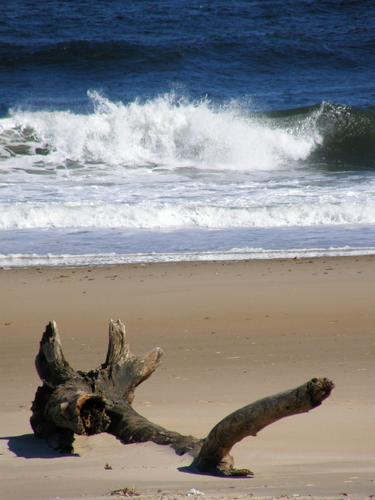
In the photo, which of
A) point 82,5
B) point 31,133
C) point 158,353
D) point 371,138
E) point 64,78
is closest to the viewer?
point 158,353

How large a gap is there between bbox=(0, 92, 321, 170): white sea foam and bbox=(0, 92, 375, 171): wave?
0.05 feet

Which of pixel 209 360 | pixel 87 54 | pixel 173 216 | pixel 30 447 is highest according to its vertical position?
pixel 87 54

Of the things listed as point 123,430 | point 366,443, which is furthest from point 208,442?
point 366,443

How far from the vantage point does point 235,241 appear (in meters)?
9.69

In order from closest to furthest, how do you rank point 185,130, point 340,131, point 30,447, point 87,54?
point 30,447
point 185,130
point 340,131
point 87,54

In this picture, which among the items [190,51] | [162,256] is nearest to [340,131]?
[190,51]

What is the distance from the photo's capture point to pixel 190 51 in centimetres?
2517

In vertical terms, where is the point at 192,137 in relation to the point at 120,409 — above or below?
above

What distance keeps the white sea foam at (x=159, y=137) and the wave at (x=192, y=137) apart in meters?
0.02

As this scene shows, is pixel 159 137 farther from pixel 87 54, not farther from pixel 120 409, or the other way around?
pixel 120 409

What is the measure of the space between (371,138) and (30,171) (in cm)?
699

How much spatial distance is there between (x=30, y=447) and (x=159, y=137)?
42.1 feet

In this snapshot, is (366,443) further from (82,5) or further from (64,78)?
(82,5)

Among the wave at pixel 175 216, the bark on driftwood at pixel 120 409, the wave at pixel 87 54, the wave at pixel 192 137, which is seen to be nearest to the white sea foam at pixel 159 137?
the wave at pixel 192 137
